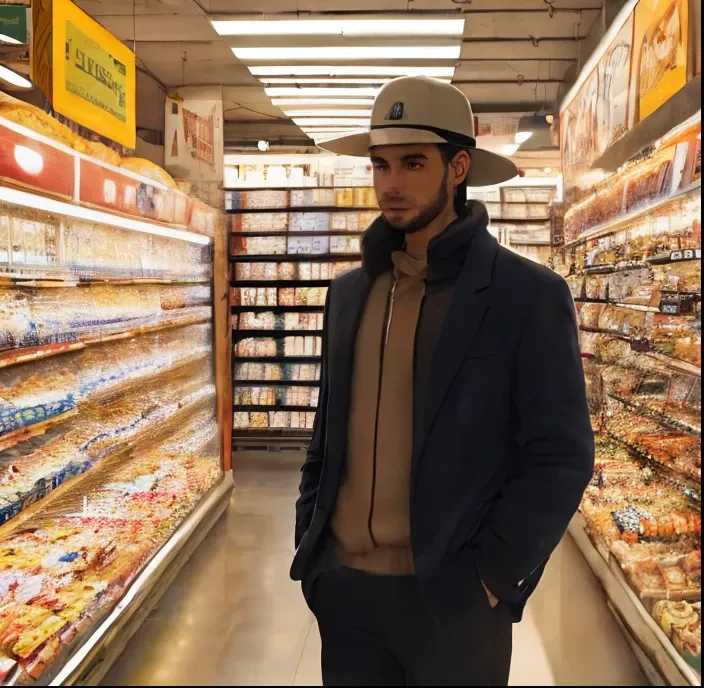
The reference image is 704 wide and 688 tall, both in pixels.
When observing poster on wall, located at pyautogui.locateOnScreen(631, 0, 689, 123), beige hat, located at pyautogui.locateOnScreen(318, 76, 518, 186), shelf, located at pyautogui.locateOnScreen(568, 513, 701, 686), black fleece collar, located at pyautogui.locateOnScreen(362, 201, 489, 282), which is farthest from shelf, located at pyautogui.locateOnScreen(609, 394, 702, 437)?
beige hat, located at pyautogui.locateOnScreen(318, 76, 518, 186)

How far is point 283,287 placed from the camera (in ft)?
24.5

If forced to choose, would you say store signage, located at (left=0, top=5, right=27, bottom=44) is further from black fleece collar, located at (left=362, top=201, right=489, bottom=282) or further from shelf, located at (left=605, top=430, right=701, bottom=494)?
shelf, located at (left=605, top=430, right=701, bottom=494)

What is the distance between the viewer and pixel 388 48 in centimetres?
358

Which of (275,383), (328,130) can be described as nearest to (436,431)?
(328,130)

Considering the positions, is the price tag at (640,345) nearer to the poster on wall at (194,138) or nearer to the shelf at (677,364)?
the shelf at (677,364)

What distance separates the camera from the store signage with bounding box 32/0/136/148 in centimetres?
282

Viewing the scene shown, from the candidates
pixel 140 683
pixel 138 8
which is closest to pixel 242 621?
pixel 140 683

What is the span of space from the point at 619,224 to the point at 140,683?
10.6 feet

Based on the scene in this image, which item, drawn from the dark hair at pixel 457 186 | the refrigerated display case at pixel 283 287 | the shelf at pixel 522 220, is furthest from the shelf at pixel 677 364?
the refrigerated display case at pixel 283 287

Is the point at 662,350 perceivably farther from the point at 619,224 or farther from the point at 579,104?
the point at 579,104

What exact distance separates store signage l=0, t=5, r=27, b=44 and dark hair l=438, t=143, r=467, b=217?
8.70 ft

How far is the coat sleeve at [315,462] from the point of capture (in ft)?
5.64

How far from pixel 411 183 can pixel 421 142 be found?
91 mm

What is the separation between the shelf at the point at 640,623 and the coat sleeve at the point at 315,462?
5.26 feet
